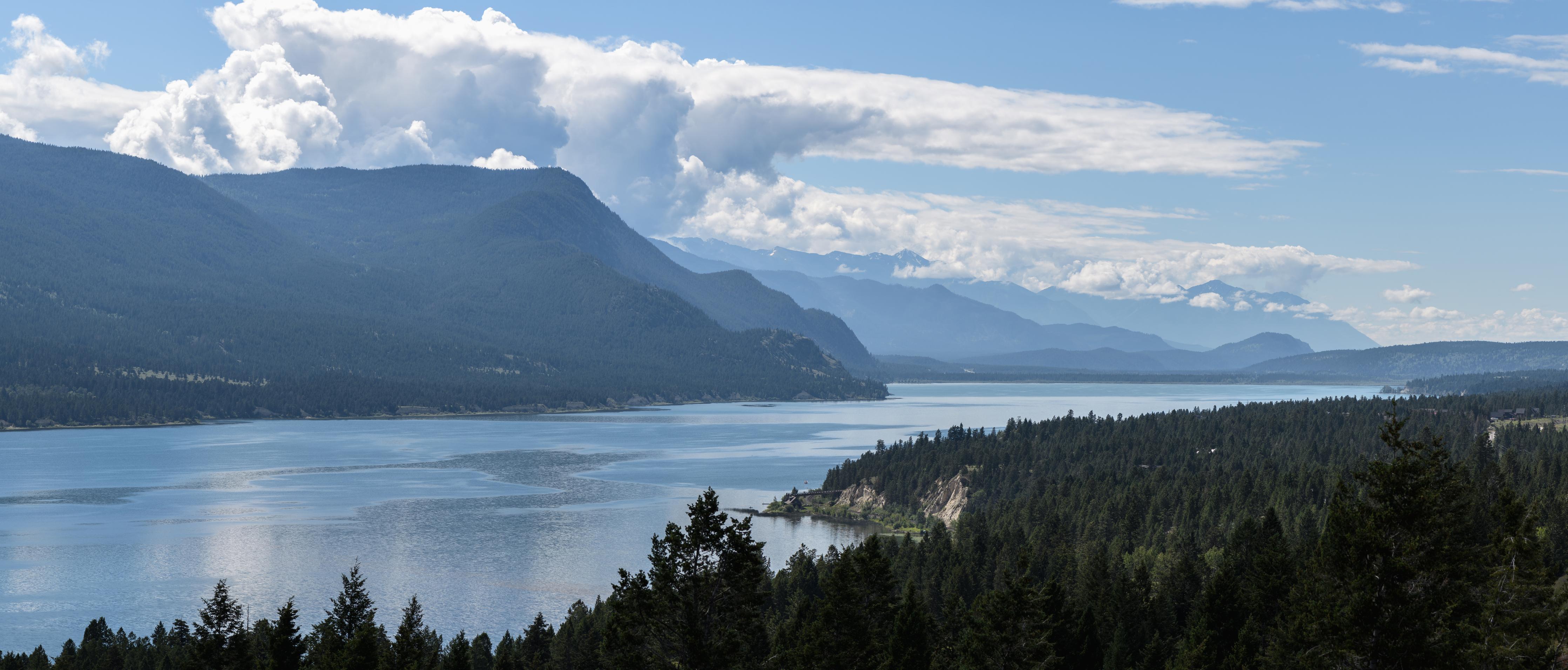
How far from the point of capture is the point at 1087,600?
229ft

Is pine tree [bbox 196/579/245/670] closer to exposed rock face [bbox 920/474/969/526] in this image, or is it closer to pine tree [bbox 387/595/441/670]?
pine tree [bbox 387/595/441/670]

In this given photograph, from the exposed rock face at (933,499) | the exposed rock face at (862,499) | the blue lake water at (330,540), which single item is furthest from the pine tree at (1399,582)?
the exposed rock face at (862,499)

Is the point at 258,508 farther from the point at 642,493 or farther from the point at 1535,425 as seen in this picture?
the point at 1535,425

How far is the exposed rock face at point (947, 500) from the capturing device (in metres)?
148

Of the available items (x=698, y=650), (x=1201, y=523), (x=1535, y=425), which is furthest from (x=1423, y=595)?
(x=1535, y=425)

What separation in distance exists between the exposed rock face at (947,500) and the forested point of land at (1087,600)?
25871 mm

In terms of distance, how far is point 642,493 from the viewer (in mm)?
176250

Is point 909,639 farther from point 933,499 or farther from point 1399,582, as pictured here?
point 933,499

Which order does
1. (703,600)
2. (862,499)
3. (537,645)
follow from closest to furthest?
(703,600), (537,645), (862,499)

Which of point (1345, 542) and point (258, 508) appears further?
point (258, 508)

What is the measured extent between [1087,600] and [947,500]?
Result: 83343 mm

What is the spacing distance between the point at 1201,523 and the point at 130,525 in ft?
376

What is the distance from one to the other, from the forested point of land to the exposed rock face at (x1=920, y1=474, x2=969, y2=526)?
84.9 ft

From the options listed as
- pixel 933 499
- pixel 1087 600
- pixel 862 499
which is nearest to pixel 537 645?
pixel 1087 600
